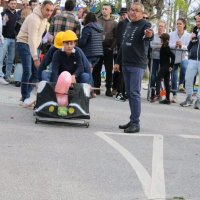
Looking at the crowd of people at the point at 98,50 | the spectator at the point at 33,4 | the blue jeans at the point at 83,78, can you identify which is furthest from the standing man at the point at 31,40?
the spectator at the point at 33,4

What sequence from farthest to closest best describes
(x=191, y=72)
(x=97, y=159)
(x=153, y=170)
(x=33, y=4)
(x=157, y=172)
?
1. (x=33, y=4)
2. (x=191, y=72)
3. (x=97, y=159)
4. (x=153, y=170)
5. (x=157, y=172)

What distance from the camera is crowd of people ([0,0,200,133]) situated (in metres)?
9.06

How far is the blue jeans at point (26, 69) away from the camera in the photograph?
1066cm

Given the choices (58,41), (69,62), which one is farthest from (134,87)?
(58,41)

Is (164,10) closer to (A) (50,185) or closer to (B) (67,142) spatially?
(B) (67,142)

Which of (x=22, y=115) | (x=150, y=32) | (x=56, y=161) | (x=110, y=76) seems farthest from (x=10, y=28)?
(x=56, y=161)

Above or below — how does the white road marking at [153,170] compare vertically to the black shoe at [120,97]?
above

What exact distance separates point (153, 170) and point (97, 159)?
707 millimetres

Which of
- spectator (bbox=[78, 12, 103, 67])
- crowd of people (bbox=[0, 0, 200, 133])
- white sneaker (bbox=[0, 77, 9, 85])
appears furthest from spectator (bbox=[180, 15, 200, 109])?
white sneaker (bbox=[0, 77, 9, 85])

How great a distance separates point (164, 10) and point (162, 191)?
1849 centimetres

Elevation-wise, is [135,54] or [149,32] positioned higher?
[149,32]

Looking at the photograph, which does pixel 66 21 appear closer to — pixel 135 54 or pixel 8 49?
pixel 8 49

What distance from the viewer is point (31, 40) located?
10242mm

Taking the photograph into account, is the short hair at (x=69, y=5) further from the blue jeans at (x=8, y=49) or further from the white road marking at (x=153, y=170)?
the white road marking at (x=153, y=170)
